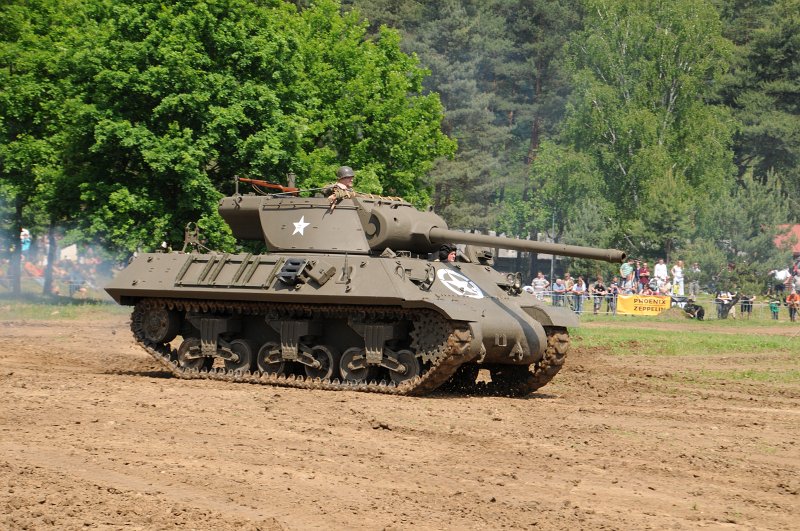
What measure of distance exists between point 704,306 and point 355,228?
23117 millimetres

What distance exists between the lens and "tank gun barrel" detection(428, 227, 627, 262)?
17.6 meters

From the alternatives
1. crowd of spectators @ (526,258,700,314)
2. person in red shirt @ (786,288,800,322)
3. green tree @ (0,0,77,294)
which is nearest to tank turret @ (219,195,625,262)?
crowd of spectators @ (526,258,700,314)

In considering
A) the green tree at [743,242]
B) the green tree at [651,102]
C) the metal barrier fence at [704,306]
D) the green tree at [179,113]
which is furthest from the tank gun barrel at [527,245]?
the green tree at [651,102]

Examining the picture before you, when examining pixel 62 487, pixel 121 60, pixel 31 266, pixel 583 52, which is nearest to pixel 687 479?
pixel 62 487

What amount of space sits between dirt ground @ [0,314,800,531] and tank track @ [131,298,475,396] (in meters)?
0.62

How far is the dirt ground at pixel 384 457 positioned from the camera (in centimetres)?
1025

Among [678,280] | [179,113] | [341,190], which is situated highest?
[179,113]

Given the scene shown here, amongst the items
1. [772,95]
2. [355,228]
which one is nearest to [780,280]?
[772,95]

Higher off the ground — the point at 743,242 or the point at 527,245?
the point at 743,242

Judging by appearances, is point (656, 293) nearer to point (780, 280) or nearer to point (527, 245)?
point (780, 280)

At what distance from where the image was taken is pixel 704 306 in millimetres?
40750

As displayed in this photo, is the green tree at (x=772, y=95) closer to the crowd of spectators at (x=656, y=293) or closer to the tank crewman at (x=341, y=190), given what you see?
the crowd of spectators at (x=656, y=293)

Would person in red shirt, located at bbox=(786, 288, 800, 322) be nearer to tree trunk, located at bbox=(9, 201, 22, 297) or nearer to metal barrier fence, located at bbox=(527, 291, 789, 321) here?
metal barrier fence, located at bbox=(527, 291, 789, 321)

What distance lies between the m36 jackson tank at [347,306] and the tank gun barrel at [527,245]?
0.03 metres
